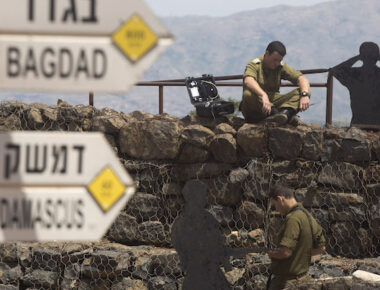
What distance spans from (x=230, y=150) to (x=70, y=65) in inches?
255

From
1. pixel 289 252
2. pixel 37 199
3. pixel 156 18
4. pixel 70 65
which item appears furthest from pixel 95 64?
pixel 289 252

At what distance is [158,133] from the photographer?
10.0 meters

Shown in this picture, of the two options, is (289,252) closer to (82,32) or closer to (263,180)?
(263,180)

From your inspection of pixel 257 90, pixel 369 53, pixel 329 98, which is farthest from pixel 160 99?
pixel 369 53

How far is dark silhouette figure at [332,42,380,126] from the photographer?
389 inches

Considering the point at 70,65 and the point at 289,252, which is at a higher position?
the point at 70,65

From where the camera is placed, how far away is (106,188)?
11.1 ft

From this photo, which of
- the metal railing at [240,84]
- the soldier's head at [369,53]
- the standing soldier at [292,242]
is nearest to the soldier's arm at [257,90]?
the metal railing at [240,84]

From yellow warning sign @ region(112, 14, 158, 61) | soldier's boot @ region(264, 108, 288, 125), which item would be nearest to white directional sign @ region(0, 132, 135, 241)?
yellow warning sign @ region(112, 14, 158, 61)

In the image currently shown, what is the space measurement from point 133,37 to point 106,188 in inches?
24.4

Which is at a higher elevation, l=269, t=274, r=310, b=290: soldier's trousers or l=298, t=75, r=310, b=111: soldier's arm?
l=298, t=75, r=310, b=111: soldier's arm

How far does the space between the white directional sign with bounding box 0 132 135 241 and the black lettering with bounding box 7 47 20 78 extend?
0.24 meters

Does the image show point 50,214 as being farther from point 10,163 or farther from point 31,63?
point 31,63

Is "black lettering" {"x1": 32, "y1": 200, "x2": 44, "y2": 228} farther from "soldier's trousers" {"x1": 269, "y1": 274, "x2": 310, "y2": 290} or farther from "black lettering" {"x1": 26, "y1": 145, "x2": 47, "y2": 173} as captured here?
"soldier's trousers" {"x1": 269, "y1": 274, "x2": 310, "y2": 290}
